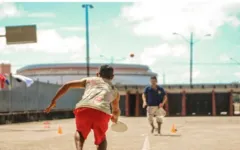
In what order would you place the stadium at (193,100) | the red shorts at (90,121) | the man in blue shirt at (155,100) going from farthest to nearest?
the stadium at (193,100), the man in blue shirt at (155,100), the red shorts at (90,121)

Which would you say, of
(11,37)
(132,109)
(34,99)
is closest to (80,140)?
(11,37)

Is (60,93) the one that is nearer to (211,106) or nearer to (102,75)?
(102,75)

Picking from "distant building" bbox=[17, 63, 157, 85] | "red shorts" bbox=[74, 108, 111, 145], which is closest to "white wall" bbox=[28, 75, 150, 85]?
"distant building" bbox=[17, 63, 157, 85]

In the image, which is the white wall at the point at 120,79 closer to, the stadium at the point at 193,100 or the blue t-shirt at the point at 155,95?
the stadium at the point at 193,100

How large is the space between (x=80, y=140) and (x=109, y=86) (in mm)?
809

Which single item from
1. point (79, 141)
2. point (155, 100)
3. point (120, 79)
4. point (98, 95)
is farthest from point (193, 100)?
point (120, 79)

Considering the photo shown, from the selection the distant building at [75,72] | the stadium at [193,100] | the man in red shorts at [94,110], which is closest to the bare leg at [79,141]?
the man in red shorts at [94,110]

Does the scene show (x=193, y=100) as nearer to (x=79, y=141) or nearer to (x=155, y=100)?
(x=155, y=100)

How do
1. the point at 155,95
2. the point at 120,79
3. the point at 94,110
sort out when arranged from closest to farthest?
the point at 94,110
the point at 155,95
the point at 120,79

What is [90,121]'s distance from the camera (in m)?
5.98

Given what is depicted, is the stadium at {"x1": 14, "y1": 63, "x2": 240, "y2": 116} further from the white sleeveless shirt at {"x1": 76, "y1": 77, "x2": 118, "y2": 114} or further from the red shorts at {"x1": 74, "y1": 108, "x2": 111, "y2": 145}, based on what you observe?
the red shorts at {"x1": 74, "y1": 108, "x2": 111, "y2": 145}

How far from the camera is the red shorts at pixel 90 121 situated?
19.6 feet

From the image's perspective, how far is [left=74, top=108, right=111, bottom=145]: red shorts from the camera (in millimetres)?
5977

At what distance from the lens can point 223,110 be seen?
52750 millimetres
